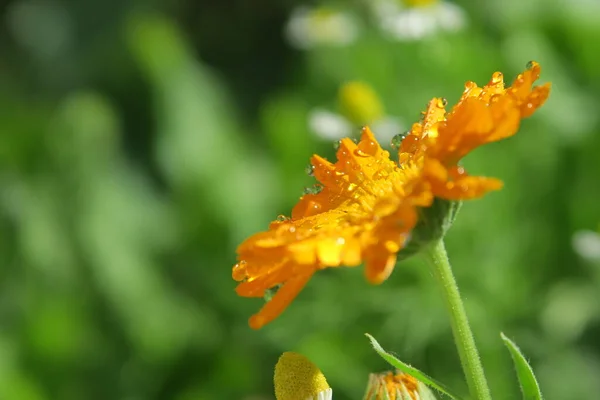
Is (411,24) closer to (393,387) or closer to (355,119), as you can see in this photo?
(355,119)

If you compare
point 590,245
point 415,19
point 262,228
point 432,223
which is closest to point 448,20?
point 415,19

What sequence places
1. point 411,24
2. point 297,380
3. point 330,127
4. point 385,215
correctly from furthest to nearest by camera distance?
1. point 411,24
2. point 330,127
3. point 297,380
4. point 385,215

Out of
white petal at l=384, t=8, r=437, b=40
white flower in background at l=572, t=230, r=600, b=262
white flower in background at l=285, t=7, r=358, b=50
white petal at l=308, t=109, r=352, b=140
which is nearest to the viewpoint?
white flower in background at l=572, t=230, r=600, b=262

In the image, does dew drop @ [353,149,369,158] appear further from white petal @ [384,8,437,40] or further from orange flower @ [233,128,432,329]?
white petal @ [384,8,437,40]

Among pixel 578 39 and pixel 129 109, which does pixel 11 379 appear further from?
pixel 578 39

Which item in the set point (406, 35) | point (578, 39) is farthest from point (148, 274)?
point (578, 39)

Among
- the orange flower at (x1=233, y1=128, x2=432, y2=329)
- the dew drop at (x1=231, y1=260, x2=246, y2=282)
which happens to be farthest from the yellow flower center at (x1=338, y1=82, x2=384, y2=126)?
the dew drop at (x1=231, y1=260, x2=246, y2=282)

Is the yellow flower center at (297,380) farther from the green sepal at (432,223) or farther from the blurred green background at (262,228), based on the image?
the blurred green background at (262,228)
